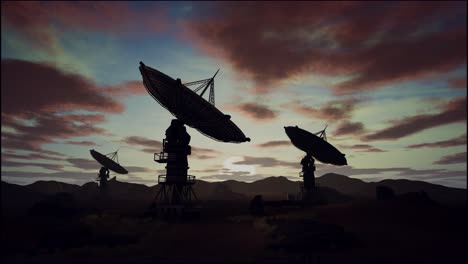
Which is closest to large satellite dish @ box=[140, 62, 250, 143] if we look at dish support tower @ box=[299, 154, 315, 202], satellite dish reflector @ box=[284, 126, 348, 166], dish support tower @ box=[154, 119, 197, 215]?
dish support tower @ box=[154, 119, 197, 215]

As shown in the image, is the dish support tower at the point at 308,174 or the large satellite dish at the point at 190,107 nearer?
the large satellite dish at the point at 190,107

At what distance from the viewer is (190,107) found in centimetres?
4328

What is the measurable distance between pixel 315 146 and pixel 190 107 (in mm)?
32421

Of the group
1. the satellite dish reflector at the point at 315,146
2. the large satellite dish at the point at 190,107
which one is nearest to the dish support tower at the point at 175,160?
the large satellite dish at the point at 190,107

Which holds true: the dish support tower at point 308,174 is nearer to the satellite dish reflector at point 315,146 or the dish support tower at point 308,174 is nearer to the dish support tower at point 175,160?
the satellite dish reflector at point 315,146

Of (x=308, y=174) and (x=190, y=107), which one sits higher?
(x=190, y=107)

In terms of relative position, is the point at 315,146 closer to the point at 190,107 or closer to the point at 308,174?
the point at 308,174

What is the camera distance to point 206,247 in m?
25.7

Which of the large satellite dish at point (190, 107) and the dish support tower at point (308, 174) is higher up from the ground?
the large satellite dish at point (190, 107)

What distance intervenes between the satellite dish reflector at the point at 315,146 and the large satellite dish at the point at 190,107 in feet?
75.9

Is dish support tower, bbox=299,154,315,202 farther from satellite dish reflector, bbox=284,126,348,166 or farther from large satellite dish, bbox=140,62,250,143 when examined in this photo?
large satellite dish, bbox=140,62,250,143

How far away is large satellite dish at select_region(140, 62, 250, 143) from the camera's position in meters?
41.0

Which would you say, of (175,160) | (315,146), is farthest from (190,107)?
(315,146)

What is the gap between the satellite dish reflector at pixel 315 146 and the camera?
63.6 m
